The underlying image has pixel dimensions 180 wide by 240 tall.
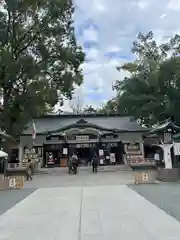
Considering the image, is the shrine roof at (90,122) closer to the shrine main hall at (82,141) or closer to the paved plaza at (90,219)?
the shrine main hall at (82,141)

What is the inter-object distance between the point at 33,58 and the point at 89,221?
2194 cm

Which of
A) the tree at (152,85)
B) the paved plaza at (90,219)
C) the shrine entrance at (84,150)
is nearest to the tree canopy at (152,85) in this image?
the tree at (152,85)

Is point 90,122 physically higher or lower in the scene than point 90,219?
higher

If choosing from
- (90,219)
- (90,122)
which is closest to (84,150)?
(90,122)

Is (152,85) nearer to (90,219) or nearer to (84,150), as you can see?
(84,150)

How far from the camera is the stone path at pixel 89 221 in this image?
21.3ft

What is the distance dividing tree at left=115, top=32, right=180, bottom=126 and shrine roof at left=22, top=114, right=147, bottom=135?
8.14 ft

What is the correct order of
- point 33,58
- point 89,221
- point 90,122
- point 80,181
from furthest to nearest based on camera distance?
point 90,122
point 33,58
point 80,181
point 89,221

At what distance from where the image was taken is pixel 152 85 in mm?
33531

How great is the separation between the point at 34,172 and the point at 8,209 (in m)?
18.3

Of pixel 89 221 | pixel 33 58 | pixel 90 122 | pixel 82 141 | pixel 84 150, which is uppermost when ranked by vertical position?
pixel 33 58

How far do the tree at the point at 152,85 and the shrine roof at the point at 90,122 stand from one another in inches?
97.7

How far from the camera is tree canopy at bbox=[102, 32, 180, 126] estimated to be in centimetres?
3262

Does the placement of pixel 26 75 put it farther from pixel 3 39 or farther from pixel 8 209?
pixel 8 209
